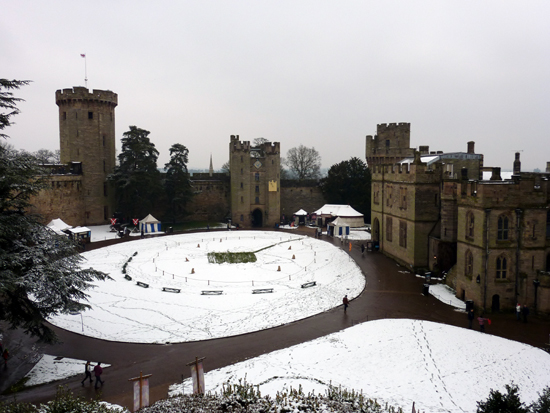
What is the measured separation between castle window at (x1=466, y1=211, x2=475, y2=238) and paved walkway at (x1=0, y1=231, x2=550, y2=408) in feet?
13.1

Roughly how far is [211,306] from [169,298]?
2904 mm

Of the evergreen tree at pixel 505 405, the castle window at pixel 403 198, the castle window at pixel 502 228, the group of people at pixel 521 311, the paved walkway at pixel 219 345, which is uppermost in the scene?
the castle window at pixel 403 198

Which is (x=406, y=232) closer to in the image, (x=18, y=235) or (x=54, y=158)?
(x=18, y=235)

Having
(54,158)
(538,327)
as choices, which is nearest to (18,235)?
(538,327)

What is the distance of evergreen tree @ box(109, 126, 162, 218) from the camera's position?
153 feet

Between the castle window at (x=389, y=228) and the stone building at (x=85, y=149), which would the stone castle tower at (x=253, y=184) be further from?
the castle window at (x=389, y=228)

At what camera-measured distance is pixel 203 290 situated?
79.8 ft

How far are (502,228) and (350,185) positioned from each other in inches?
1364

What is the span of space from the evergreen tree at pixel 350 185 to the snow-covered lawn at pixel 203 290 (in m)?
16.1

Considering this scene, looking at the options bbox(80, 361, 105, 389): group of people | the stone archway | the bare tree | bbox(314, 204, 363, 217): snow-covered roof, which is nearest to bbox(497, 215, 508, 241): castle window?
bbox(80, 361, 105, 389): group of people

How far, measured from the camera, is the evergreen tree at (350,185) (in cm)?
5306

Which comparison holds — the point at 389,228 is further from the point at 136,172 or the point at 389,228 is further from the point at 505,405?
the point at 136,172

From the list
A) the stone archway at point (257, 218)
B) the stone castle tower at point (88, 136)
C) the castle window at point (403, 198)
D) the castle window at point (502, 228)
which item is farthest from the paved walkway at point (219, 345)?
the stone castle tower at point (88, 136)

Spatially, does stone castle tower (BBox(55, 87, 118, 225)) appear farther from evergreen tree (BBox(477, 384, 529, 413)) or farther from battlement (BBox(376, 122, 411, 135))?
evergreen tree (BBox(477, 384, 529, 413))
